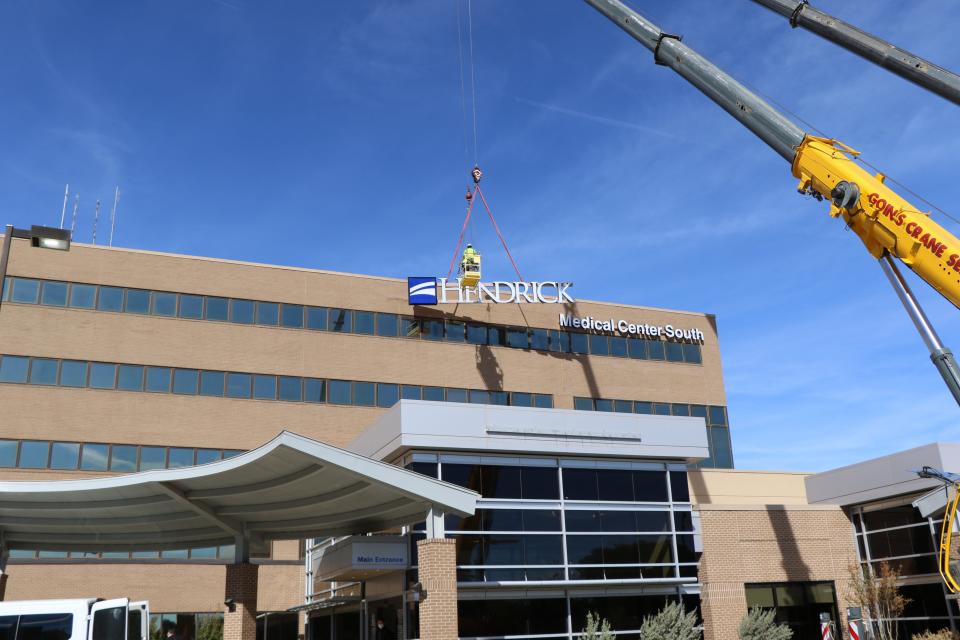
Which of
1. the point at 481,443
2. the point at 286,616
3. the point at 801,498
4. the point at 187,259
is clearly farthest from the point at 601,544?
the point at 187,259

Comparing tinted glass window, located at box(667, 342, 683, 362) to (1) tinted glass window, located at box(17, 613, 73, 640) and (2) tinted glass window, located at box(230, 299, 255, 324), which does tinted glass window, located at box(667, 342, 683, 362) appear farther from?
(1) tinted glass window, located at box(17, 613, 73, 640)

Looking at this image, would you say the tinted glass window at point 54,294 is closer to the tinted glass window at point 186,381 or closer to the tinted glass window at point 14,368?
the tinted glass window at point 14,368

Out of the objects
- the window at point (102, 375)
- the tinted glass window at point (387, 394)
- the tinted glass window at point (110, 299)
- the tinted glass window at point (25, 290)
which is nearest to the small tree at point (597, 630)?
the tinted glass window at point (387, 394)

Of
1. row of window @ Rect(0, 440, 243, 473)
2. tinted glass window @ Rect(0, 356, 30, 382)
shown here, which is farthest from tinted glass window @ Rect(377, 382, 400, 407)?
tinted glass window @ Rect(0, 356, 30, 382)

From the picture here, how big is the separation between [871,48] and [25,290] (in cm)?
3603

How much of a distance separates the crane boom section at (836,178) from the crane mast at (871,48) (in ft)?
8.54

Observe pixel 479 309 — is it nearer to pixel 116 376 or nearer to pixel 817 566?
pixel 116 376

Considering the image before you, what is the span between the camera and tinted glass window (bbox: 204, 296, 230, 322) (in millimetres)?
43094

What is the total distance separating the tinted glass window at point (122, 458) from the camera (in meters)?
39.9

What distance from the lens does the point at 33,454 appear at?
38.8 m

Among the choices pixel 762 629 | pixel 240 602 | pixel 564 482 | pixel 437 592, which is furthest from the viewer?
pixel 762 629

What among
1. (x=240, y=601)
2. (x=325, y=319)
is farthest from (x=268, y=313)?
(x=240, y=601)

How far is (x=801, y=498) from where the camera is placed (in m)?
37.4

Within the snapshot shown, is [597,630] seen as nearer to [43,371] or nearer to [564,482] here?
[564,482]
